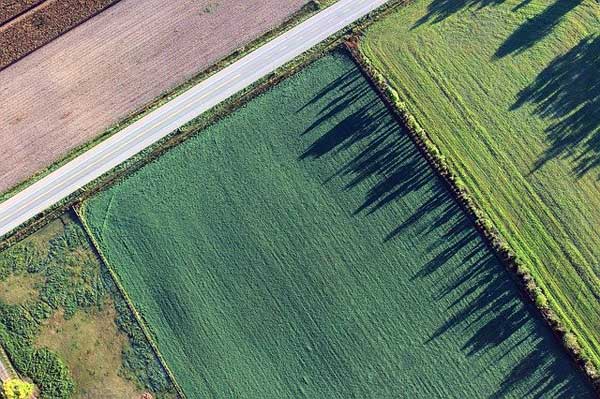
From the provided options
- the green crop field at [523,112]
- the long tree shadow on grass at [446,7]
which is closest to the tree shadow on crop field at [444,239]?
the green crop field at [523,112]

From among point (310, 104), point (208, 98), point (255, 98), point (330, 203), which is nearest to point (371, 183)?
point (330, 203)

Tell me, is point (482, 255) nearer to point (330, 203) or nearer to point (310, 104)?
Answer: point (330, 203)

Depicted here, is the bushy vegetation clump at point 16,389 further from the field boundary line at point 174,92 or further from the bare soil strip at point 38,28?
the bare soil strip at point 38,28

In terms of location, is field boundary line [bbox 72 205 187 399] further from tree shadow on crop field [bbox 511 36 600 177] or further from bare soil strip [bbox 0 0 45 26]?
tree shadow on crop field [bbox 511 36 600 177]

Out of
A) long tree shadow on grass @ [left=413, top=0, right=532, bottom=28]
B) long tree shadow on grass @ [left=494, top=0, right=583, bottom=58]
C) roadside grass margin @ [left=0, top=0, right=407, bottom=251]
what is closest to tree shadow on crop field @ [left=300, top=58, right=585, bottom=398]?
roadside grass margin @ [left=0, top=0, right=407, bottom=251]

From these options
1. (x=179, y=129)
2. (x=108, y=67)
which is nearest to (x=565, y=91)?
(x=179, y=129)

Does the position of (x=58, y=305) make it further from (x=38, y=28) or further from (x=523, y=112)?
(x=523, y=112)
